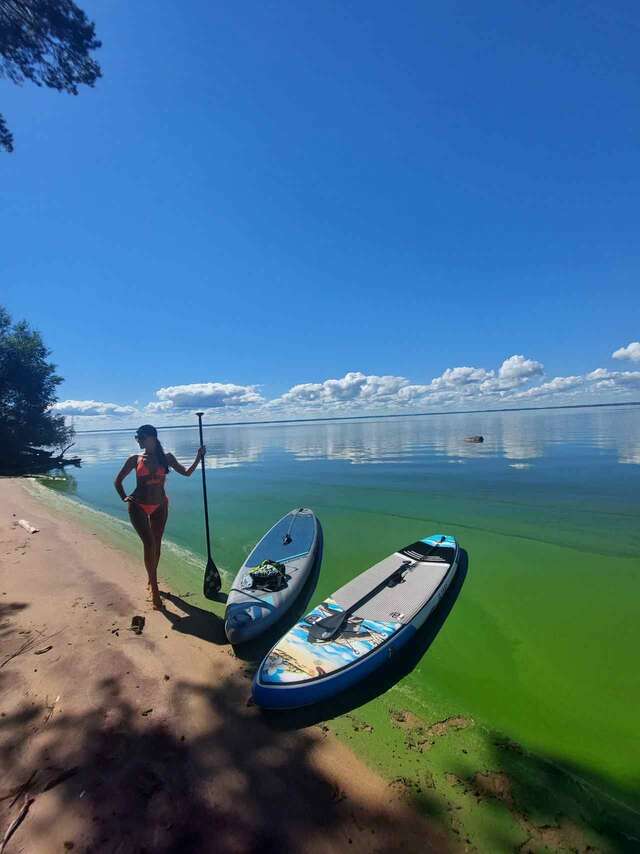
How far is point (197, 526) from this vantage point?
13602mm

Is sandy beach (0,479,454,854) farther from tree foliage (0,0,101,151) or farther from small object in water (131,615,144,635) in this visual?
tree foliage (0,0,101,151)

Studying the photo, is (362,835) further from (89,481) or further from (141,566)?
(89,481)

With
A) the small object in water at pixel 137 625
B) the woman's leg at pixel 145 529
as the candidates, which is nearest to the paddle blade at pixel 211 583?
the woman's leg at pixel 145 529

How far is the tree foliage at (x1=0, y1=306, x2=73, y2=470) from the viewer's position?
33188 millimetres

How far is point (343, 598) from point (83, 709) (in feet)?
13.3

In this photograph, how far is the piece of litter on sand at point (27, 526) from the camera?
11.4 metres

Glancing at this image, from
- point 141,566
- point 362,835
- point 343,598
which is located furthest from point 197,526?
point 362,835

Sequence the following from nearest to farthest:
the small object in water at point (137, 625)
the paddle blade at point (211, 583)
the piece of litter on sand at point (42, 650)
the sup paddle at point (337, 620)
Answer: the piece of litter on sand at point (42, 650) < the sup paddle at point (337, 620) < the small object in water at point (137, 625) < the paddle blade at point (211, 583)

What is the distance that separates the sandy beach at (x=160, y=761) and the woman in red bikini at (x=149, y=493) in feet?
4.58

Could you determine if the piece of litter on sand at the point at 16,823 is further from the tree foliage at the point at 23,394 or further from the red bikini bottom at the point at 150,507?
the tree foliage at the point at 23,394

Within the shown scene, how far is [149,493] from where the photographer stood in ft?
21.7

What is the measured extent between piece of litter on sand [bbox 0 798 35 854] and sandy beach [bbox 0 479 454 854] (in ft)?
0.06

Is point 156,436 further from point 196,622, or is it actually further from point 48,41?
point 48,41

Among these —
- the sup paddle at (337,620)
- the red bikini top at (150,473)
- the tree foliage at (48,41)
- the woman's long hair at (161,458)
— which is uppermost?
the tree foliage at (48,41)
